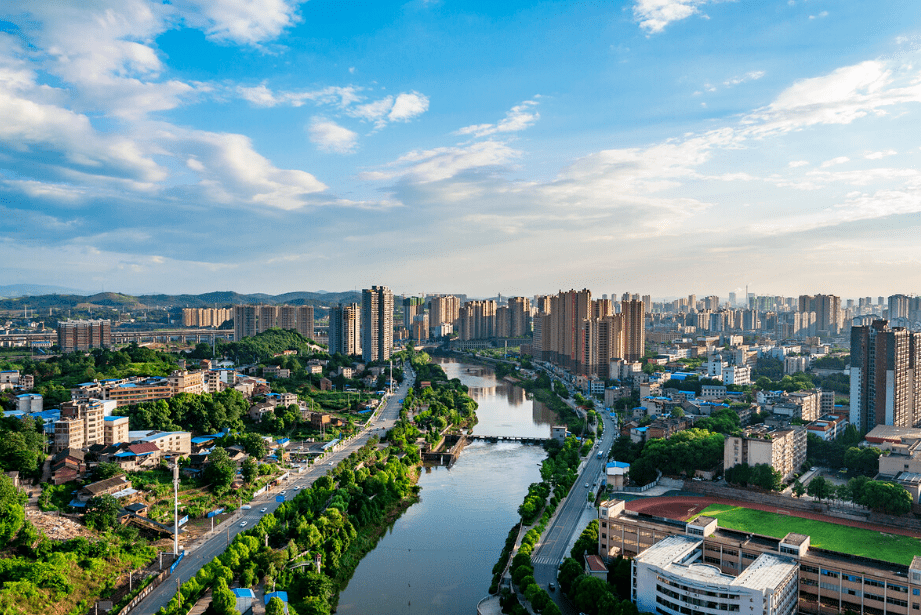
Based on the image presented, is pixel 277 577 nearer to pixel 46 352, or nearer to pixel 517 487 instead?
pixel 517 487

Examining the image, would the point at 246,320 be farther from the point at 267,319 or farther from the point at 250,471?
the point at 250,471

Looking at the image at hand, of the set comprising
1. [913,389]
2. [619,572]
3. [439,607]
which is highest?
[913,389]

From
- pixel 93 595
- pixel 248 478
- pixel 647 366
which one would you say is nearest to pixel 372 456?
pixel 248 478

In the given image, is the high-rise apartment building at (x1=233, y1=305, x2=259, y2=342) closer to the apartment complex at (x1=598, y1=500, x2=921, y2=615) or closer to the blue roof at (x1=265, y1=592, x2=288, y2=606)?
the blue roof at (x1=265, y1=592, x2=288, y2=606)

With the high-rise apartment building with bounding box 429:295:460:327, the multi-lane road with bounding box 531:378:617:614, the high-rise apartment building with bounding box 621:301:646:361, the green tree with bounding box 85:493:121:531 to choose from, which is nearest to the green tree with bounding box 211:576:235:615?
the green tree with bounding box 85:493:121:531

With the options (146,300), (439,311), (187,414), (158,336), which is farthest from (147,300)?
(187,414)

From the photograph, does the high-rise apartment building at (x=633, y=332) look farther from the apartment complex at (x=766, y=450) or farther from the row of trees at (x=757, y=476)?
the row of trees at (x=757, y=476)

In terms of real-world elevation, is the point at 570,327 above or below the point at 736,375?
above
